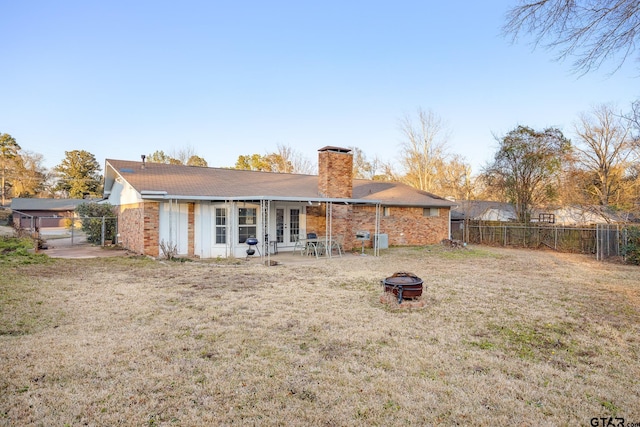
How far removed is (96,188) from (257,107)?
3251 cm

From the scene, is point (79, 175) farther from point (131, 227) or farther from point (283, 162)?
point (131, 227)

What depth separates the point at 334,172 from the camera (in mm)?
14867

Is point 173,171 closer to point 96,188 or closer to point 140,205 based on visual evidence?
point 140,205

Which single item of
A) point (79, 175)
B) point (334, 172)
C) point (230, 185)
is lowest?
point (230, 185)

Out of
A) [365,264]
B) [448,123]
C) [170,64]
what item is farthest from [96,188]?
[365,264]

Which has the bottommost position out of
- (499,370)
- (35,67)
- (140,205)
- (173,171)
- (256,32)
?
(499,370)

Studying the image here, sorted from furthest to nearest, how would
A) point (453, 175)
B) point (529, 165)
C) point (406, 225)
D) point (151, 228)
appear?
point (453, 175) → point (529, 165) → point (406, 225) → point (151, 228)

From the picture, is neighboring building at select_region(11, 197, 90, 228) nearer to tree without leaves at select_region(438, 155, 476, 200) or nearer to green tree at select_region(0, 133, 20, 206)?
green tree at select_region(0, 133, 20, 206)

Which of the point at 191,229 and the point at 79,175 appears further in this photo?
the point at 79,175

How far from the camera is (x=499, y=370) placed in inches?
147

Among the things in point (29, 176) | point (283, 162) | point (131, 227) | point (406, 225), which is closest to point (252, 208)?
point (131, 227)

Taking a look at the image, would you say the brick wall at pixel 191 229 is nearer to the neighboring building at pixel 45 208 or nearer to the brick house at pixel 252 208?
the brick house at pixel 252 208

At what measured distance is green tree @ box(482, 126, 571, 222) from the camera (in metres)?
19.5

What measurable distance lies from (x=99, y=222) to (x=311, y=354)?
53.7ft
